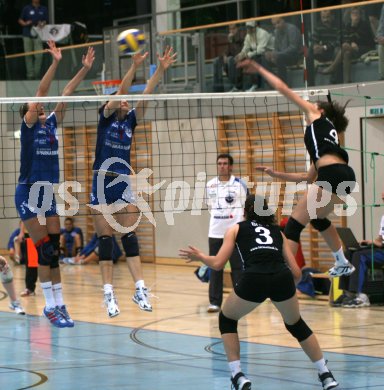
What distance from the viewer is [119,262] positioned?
23.0m

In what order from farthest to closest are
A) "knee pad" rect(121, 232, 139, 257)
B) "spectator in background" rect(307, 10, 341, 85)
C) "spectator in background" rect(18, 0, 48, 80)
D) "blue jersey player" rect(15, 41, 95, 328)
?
"spectator in background" rect(18, 0, 48, 80)
"spectator in background" rect(307, 10, 341, 85)
"knee pad" rect(121, 232, 139, 257)
"blue jersey player" rect(15, 41, 95, 328)

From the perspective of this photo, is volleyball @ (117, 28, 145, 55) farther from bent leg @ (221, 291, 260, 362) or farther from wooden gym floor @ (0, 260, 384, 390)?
bent leg @ (221, 291, 260, 362)

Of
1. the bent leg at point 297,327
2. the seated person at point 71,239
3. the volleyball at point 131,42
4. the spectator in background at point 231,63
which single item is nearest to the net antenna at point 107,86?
the spectator in background at point 231,63

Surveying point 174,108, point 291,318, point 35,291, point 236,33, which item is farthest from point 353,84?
point 291,318

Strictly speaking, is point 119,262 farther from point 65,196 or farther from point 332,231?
point 332,231

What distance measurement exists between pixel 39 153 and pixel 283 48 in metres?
8.08

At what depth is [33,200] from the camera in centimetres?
1070

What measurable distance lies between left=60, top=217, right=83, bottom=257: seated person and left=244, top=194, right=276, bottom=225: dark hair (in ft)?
48.1

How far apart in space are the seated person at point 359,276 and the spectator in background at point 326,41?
3546mm

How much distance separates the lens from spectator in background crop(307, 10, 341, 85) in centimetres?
1706

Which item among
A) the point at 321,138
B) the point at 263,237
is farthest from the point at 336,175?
the point at 263,237

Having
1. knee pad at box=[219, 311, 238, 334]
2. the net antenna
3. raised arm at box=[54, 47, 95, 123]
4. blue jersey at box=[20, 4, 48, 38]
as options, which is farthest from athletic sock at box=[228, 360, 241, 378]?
blue jersey at box=[20, 4, 48, 38]

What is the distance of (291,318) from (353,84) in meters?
8.79

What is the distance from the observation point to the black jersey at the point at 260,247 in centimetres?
859
